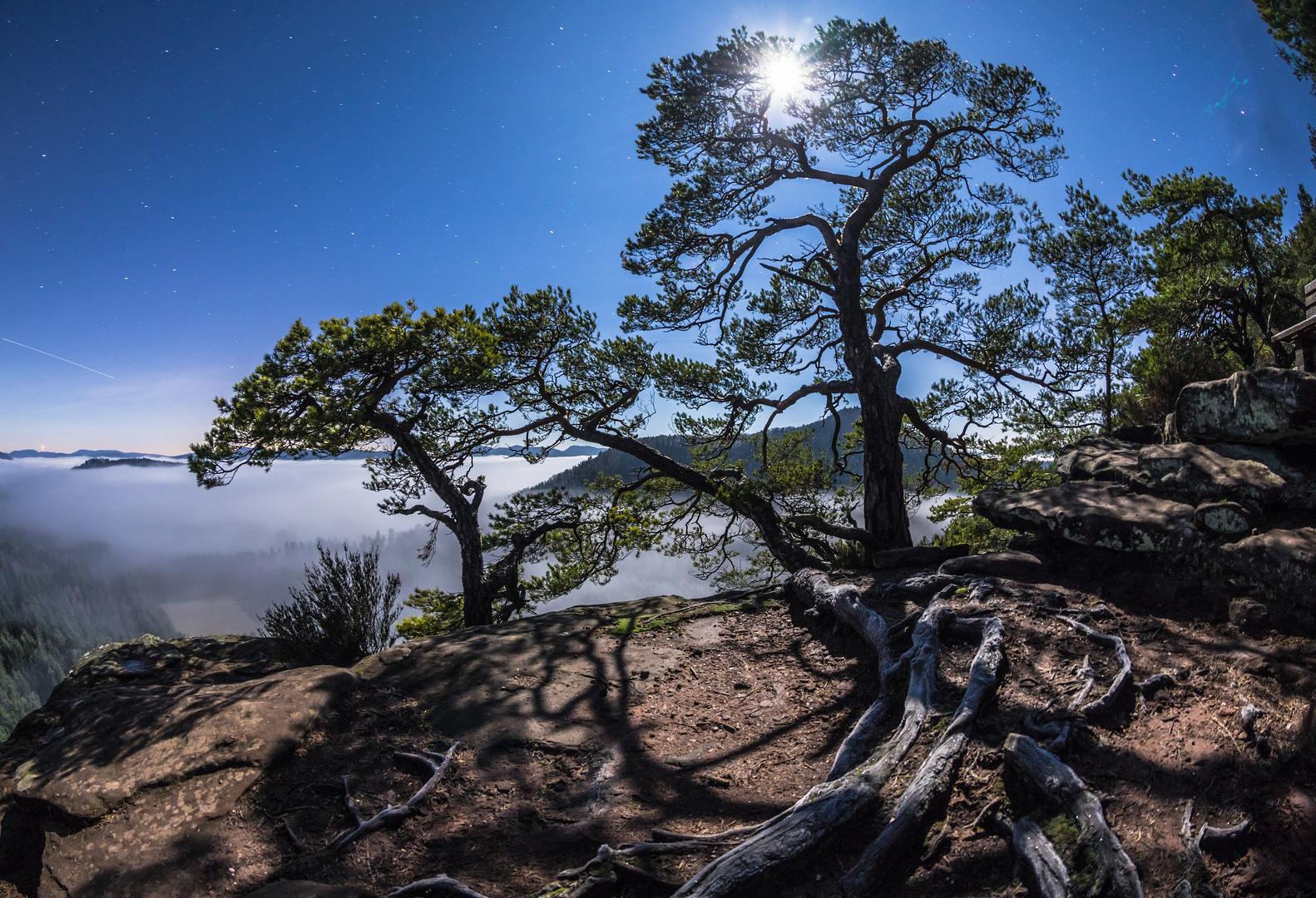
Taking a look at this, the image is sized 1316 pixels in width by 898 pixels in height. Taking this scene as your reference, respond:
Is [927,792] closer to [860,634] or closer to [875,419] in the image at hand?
[860,634]

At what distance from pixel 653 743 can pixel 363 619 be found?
14.5 ft

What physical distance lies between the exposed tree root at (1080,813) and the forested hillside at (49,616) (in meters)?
94.6

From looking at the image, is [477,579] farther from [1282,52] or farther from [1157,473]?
[1282,52]

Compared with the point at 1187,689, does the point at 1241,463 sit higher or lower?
higher

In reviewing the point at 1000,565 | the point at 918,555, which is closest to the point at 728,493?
the point at 918,555

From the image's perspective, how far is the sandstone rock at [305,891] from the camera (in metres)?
2.54

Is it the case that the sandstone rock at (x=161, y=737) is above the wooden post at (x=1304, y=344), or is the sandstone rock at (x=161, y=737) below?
below

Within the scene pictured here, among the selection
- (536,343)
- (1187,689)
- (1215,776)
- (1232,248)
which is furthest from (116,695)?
(1232,248)

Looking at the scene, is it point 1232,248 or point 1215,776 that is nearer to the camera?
point 1215,776

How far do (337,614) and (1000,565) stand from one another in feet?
24.8

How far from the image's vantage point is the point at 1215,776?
266 cm

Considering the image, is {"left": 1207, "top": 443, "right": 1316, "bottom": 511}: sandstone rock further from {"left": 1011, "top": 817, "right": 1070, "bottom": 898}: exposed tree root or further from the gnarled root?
the gnarled root

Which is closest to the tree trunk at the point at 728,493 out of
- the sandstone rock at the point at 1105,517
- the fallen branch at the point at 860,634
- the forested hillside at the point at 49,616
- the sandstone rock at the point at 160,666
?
the fallen branch at the point at 860,634

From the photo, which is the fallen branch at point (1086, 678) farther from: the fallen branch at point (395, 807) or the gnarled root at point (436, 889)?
the fallen branch at point (395, 807)
